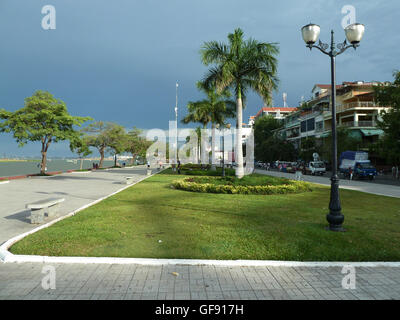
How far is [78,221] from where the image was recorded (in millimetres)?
7070

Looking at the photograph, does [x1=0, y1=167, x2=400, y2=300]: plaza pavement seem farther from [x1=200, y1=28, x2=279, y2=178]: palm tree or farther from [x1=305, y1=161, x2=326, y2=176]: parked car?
[x1=305, y1=161, x2=326, y2=176]: parked car

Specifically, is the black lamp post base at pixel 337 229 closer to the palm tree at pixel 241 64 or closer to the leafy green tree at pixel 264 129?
the palm tree at pixel 241 64

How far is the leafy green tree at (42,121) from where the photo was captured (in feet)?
78.9

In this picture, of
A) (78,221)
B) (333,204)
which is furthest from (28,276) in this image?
(333,204)

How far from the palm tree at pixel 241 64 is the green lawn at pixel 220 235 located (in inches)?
299

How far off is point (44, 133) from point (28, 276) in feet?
81.2

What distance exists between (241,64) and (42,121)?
71.9ft

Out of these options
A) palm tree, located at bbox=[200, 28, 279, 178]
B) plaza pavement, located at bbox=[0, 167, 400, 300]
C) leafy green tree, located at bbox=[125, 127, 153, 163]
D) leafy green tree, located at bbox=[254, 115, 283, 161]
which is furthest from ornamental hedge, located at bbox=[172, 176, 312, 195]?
leafy green tree, located at bbox=[254, 115, 283, 161]

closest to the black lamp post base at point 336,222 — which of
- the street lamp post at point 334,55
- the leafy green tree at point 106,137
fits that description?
the street lamp post at point 334,55

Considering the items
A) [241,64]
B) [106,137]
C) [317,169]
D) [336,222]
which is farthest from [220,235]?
[106,137]

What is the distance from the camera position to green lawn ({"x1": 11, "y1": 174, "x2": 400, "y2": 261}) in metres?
4.84

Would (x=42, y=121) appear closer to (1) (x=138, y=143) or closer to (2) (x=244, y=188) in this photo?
(2) (x=244, y=188)

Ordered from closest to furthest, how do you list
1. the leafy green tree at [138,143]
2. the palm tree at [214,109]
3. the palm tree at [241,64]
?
the palm tree at [241,64], the palm tree at [214,109], the leafy green tree at [138,143]

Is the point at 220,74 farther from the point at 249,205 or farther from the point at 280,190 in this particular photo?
the point at 249,205
